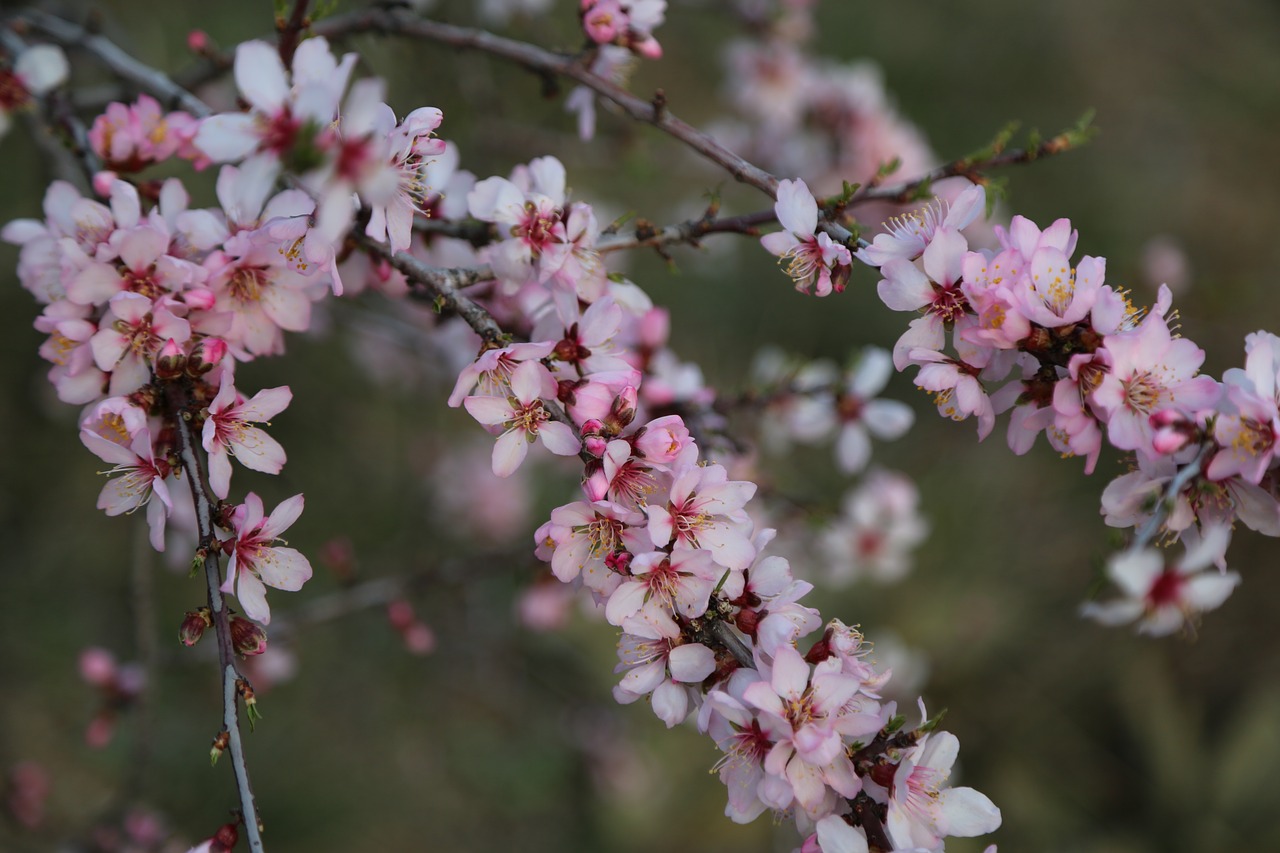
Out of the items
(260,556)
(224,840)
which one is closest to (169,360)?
(260,556)

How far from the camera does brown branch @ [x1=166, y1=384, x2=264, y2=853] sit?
3.70 feet

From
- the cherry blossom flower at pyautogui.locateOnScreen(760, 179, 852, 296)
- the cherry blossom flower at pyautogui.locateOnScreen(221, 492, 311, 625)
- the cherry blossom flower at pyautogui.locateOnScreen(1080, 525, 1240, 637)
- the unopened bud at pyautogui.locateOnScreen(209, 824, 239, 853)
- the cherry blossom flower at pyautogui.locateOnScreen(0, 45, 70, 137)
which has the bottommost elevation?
the unopened bud at pyautogui.locateOnScreen(209, 824, 239, 853)

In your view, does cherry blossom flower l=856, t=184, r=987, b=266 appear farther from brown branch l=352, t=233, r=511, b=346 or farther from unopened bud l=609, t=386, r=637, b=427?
brown branch l=352, t=233, r=511, b=346

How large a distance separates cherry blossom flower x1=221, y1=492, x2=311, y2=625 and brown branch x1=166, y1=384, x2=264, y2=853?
0.09 ft

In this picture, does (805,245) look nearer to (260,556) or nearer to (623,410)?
(623,410)

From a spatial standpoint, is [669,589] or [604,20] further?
[604,20]

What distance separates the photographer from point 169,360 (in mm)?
1127

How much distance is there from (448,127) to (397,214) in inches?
82.6

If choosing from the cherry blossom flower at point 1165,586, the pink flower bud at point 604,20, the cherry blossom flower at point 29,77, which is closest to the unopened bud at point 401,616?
the cherry blossom flower at point 29,77

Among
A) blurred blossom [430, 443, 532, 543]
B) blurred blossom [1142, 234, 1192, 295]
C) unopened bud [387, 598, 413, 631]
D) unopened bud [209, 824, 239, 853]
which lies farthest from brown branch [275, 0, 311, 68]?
blurred blossom [1142, 234, 1192, 295]

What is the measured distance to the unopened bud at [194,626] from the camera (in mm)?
1127

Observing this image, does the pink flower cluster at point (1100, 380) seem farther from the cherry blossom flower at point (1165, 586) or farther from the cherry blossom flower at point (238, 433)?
the cherry blossom flower at point (238, 433)

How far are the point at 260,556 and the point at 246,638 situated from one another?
0.12 m

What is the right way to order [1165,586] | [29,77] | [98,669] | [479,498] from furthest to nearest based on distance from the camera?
[479,498] < [98,669] < [29,77] < [1165,586]
